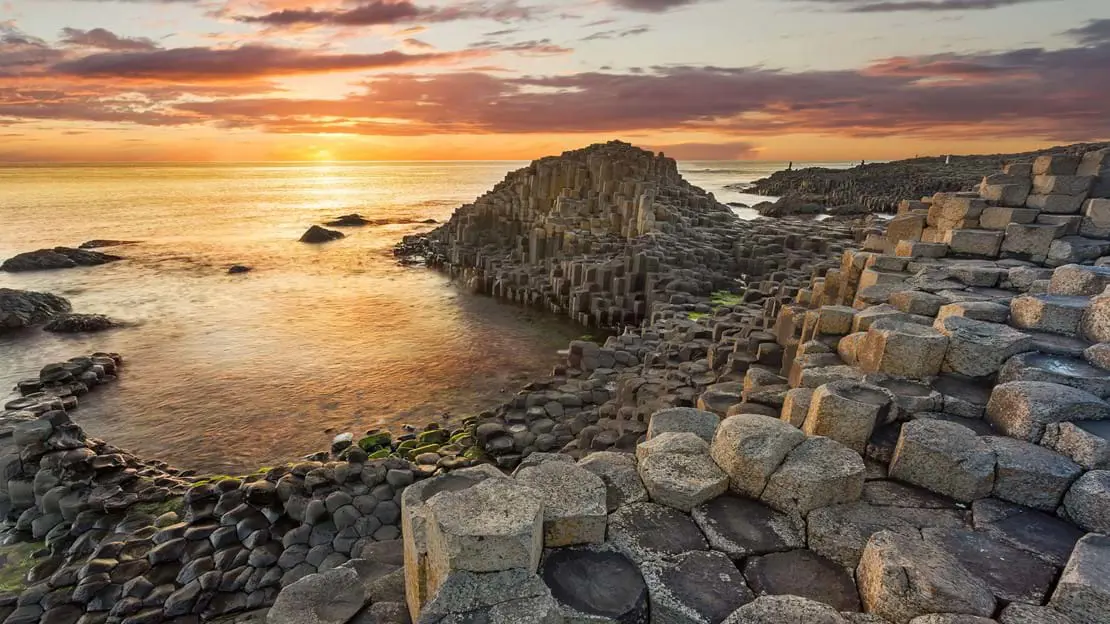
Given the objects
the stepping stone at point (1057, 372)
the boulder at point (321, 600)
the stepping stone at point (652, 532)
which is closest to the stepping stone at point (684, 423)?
the stepping stone at point (652, 532)

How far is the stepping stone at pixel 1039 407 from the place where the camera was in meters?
4.32

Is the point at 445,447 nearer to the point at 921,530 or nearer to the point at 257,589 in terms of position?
the point at 257,589

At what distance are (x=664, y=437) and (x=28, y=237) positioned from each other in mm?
52898

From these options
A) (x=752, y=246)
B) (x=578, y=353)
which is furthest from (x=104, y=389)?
(x=752, y=246)

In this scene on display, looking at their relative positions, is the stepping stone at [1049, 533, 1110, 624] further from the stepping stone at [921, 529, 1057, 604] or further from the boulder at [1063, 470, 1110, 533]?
the boulder at [1063, 470, 1110, 533]

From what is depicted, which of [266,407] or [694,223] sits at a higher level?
[694,223]

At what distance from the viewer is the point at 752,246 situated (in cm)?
2086

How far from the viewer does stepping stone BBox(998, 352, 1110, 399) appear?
4695mm

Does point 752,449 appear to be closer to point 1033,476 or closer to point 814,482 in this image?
point 814,482

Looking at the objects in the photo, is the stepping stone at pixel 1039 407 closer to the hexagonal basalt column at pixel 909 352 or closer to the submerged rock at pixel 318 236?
the hexagonal basalt column at pixel 909 352

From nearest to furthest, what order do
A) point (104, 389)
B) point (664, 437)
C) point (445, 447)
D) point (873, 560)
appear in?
point (873, 560) < point (664, 437) < point (445, 447) < point (104, 389)

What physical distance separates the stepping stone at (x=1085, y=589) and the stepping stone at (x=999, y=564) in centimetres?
13

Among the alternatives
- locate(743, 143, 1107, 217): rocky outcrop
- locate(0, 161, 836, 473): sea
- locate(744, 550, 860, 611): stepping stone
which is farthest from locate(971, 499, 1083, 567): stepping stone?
locate(743, 143, 1107, 217): rocky outcrop

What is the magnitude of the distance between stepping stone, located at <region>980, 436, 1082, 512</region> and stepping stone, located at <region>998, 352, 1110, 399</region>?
1089 mm
